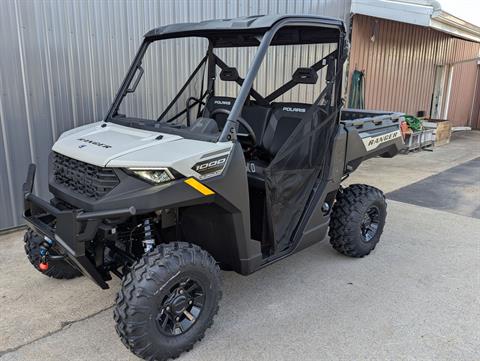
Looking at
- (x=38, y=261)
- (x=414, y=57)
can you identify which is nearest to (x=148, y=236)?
(x=38, y=261)

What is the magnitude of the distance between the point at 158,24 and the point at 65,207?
310 cm

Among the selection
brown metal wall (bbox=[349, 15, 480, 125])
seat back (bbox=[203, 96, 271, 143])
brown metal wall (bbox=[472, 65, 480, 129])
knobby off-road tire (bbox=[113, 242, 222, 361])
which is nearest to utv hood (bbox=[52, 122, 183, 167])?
knobby off-road tire (bbox=[113, 242, 222, 361])

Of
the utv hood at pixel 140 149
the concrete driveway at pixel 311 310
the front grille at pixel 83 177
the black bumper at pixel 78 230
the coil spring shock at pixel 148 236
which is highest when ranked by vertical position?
the utv hood at pixel 140 149

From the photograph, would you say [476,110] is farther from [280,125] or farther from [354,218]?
[280,125]

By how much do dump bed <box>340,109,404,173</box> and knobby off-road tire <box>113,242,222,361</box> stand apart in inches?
64.6

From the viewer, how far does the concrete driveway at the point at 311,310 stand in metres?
2.56

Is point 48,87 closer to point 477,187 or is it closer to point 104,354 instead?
point 104,354

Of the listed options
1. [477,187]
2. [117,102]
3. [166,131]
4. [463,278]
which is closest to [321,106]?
[166,131]

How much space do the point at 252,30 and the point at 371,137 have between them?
1627mm

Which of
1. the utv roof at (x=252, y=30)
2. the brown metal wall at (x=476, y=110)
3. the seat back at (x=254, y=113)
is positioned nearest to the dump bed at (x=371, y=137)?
the seat back at (x=254, y=113)

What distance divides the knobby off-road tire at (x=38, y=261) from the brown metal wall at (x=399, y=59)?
6972 mm

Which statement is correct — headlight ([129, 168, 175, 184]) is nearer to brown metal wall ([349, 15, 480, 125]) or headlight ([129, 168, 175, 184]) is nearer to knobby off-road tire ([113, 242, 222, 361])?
knobby off-road tire ([113, 242, 222, 361])

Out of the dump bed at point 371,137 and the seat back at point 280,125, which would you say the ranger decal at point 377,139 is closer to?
the dump bed at point 371,137

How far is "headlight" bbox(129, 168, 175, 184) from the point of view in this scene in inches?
89.2
